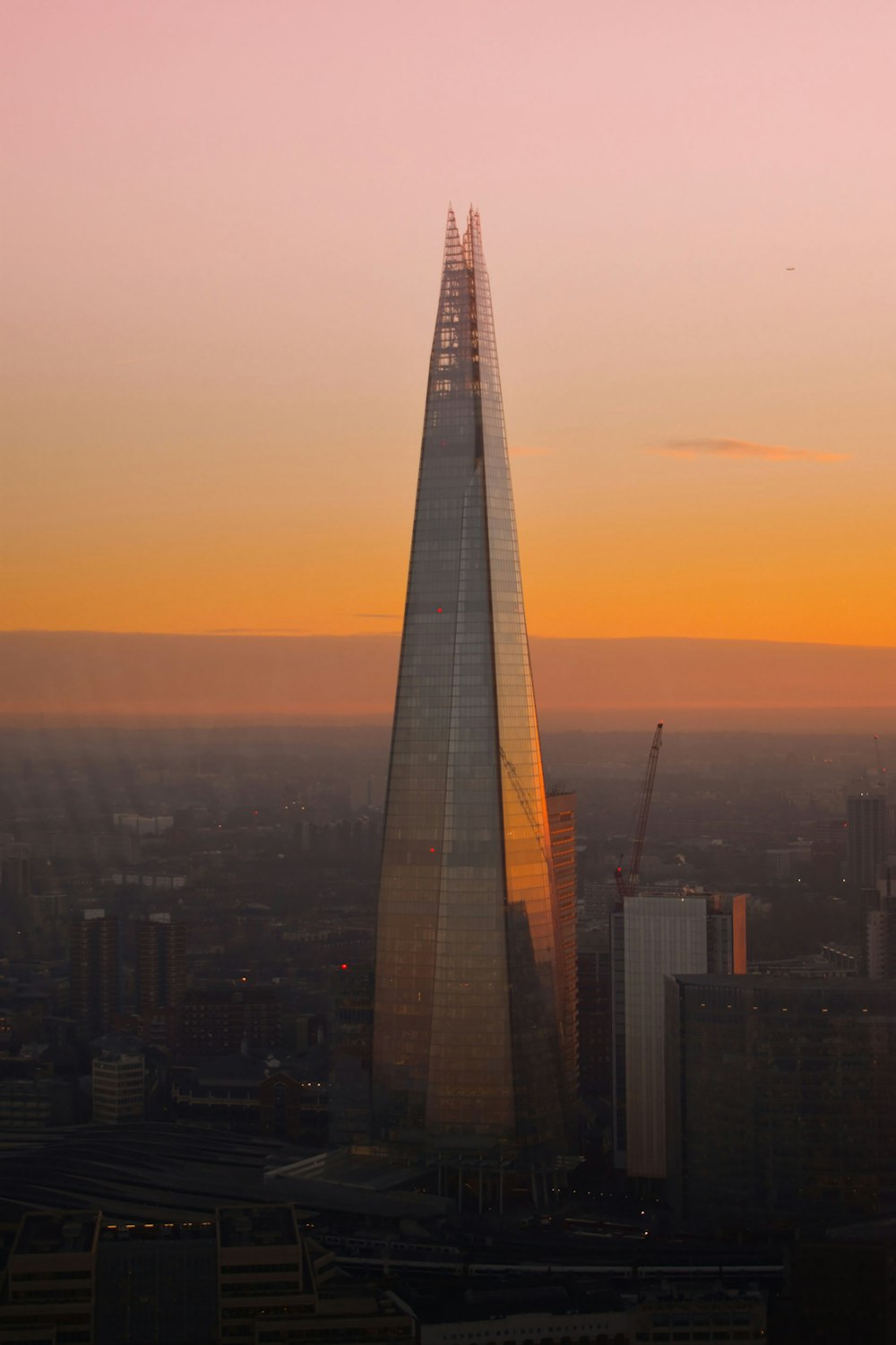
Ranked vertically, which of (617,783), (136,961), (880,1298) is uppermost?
(617,783)

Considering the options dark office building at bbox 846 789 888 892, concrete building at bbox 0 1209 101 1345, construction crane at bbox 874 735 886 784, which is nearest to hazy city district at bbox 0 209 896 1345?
concrete building at bbox 0 1209 101 1345

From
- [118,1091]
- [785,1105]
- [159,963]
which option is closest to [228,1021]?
[159,963]

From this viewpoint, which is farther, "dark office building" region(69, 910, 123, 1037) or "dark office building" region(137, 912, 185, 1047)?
"dark office building" region(137, 912, 185, 1047)

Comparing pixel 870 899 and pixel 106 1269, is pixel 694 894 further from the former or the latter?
pixel 106 1269

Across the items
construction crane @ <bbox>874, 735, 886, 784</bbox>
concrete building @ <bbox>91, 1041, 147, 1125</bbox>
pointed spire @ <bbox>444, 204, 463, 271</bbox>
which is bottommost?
concrete building @ <bbox>91, 1041, 147, 1125</bbox>

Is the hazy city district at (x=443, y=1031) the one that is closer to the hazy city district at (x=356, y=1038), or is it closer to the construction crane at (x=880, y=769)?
the hazy city district at (x=356, y=1038)

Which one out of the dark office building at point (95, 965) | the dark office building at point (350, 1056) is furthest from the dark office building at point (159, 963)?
the dark office building at point (350, 1056)

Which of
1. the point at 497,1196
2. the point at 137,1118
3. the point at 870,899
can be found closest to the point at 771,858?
the point at 870,899

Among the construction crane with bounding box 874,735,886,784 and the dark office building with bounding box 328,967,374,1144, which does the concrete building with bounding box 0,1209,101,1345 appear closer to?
the dark office building with bounding box 328,967,374,1144
